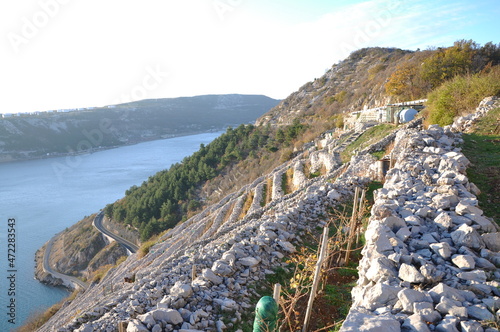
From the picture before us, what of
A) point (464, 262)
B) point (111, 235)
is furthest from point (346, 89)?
point (464, 262)

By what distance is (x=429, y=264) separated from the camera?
3.16 meters

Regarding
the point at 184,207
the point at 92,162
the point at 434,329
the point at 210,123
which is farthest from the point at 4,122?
the point at 434,329

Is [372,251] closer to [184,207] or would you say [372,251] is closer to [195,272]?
[195,272]

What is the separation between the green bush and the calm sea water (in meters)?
29.4

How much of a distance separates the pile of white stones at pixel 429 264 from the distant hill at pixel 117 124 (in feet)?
336

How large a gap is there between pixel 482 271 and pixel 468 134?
773 centimetres

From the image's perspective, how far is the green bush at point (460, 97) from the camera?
39.2 ft

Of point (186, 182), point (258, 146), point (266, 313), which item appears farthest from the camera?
point (186, 182)

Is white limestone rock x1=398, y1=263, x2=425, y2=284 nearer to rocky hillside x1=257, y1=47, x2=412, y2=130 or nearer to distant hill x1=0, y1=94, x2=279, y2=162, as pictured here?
rocky hillside x1=257, y1=47, x2=412, y2=130

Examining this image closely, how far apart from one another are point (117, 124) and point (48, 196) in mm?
66751

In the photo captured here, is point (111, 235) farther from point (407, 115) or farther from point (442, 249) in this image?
point (442, 249)

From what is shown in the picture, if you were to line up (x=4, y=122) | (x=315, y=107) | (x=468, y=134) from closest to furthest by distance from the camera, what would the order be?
(x=468, y=134) → (x=315, y=107) → (x=4, y=122)

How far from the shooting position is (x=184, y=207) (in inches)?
1335

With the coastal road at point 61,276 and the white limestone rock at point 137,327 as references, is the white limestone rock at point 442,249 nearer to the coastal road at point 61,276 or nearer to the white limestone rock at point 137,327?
the white limestone rock at point 137,327
